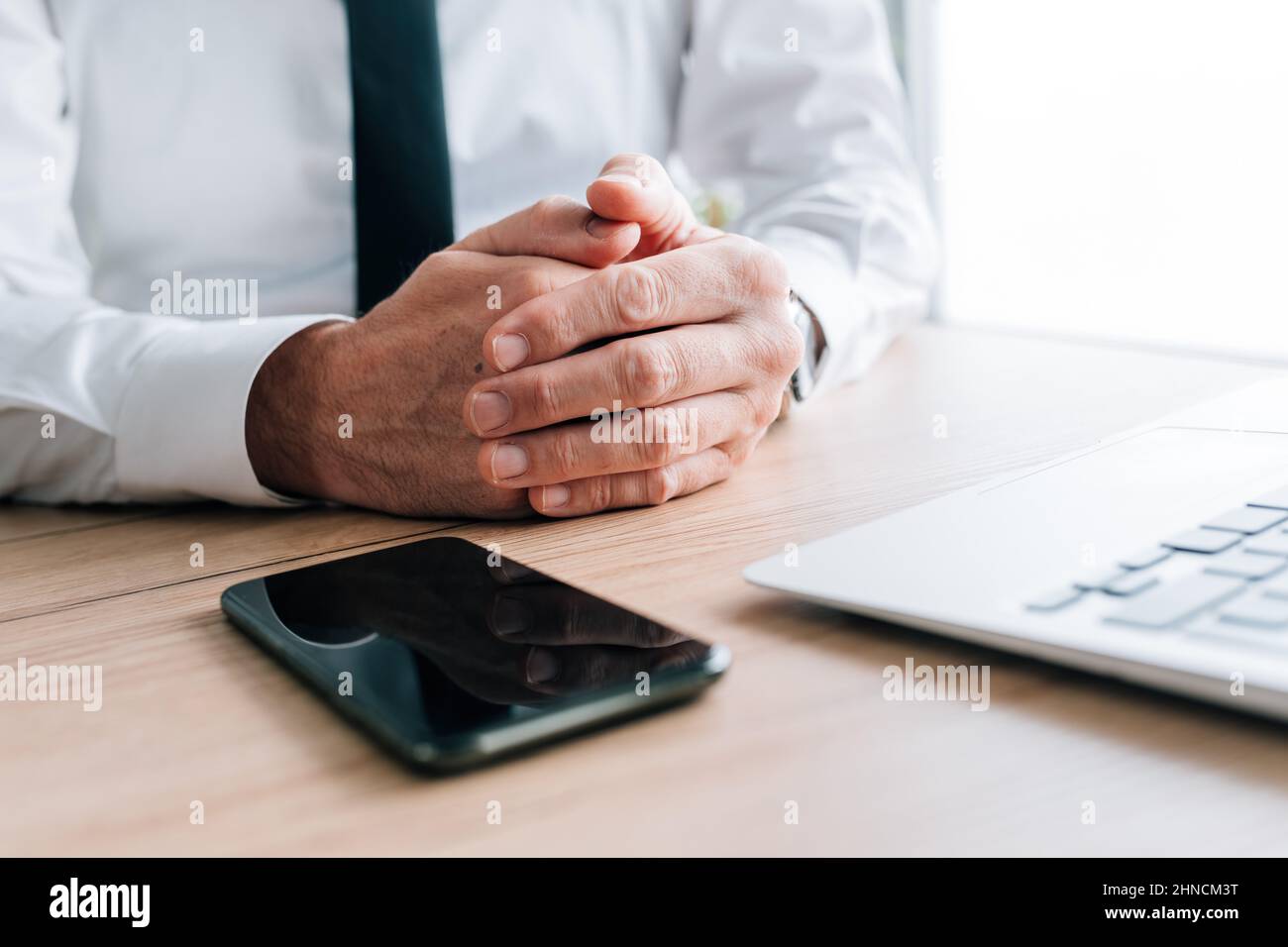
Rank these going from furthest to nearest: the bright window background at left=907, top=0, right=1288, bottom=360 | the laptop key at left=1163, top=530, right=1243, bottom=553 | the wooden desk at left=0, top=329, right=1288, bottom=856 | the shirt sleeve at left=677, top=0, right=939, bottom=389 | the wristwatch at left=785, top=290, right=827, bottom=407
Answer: the bright window background at left=907, top=0, right=1288, bottom=360
the shirt sleeve at left=677, top=0, right=939, bottom=389
the wristwatch at left=785, top=290, right=827, bottom=407
the laptop key at left=1163, top=530, right=1243, bottom=553
the wooden desk at left=0, top=329, right=1288, bottom=856

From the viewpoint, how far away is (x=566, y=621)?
45cm

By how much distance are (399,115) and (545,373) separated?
15.8 inches

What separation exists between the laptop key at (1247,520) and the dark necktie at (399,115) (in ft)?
2.24

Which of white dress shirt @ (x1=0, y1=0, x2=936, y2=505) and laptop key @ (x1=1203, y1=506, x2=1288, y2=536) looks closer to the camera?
laptop key @ (x1=1203, y1=506, x2=1288, y2=536)

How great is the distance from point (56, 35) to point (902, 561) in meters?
1.02

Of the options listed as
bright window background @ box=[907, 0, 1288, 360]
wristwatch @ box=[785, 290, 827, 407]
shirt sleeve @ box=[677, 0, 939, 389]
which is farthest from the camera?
bright window background @ box=[907, 0, 1288, 360]

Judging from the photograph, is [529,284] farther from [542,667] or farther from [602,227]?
[542,667]

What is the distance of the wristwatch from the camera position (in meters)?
0.91

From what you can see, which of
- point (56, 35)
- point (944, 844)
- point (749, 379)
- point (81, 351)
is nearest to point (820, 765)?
point (944, 844)

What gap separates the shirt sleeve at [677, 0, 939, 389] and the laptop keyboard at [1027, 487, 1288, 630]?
0.67 m

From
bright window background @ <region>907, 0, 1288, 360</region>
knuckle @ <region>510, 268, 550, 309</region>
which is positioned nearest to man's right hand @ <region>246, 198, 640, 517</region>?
knuckle @ <region>510, 268, 550, 309</region>

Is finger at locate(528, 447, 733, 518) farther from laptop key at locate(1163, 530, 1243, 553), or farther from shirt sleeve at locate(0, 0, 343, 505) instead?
laptop key at locate(1163, 530, 1243, 553)

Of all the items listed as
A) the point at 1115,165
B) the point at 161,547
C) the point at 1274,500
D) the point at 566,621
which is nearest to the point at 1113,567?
the point at 1274,500
